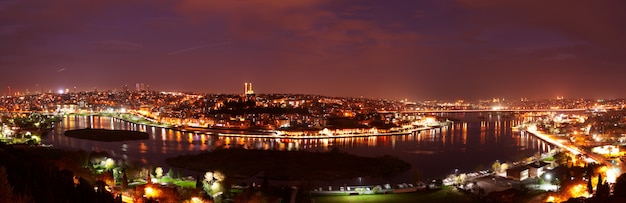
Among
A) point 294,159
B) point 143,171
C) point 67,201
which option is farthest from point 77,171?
point 294,159

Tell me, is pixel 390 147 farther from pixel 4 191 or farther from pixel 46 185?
pixel 4 191

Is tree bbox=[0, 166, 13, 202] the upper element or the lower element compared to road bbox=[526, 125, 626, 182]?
upper

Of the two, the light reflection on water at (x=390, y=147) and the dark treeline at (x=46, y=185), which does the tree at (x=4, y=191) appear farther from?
the light reflection on water at (x=390, y=147)

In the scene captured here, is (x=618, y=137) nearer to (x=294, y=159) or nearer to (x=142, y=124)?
(x=294, y=159)

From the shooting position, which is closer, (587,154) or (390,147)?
(587,154)

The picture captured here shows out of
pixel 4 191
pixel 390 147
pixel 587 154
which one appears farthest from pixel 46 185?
pixel 587 154

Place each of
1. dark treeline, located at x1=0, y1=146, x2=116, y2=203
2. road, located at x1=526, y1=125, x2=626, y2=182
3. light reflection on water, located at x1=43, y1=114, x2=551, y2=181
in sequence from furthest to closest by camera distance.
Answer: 1. light reflection on water, located at x1=43, y1=114, x2=551, y2=181
2. road, located at x1=526, y1=125, x2=626, y2=182
3. dark treeline, located at x1=0, y1=146, x2=116, y2=203

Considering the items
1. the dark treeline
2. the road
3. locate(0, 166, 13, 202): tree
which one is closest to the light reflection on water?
the road

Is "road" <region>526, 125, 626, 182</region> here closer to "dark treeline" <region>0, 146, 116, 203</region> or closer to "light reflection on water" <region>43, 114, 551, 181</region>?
"light reflection on water" <region>43, 114, 551, 181</region>

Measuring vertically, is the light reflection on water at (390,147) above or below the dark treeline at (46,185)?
below

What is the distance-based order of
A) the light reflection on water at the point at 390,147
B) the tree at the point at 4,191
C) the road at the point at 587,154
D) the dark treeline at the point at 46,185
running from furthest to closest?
the light reflection on water at the point at 390,147, the road at the point at 587,154, the dark treeline at the point at 46,185, the tree at the point at 4,191

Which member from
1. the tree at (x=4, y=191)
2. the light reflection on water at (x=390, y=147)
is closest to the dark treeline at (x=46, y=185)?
the tree at (x=4, y=191)
